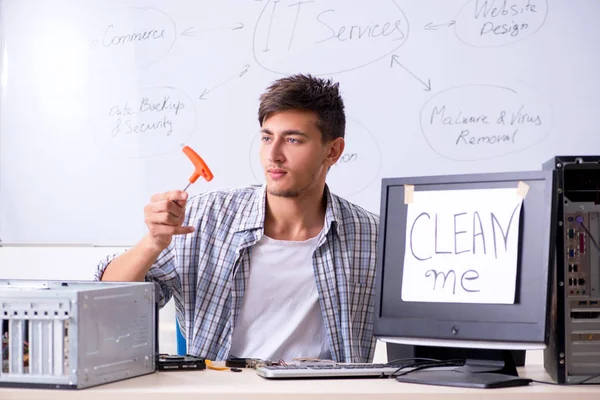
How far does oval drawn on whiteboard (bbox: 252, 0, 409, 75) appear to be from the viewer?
252 cm

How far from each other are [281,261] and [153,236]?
362mm

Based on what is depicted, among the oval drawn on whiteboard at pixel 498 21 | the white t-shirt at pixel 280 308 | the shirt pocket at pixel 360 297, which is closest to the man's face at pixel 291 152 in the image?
the white t-shirt at pixel 280 308

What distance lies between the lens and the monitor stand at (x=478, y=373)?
1.21 metres

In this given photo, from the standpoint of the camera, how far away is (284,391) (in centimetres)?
115

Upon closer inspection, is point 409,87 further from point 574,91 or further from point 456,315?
point 456,315

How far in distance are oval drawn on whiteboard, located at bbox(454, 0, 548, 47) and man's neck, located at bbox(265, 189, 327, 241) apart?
35.9 inches

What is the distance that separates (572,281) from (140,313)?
706mm

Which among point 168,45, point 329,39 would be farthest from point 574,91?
point 168,45

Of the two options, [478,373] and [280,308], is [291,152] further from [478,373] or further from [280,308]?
[478,373]


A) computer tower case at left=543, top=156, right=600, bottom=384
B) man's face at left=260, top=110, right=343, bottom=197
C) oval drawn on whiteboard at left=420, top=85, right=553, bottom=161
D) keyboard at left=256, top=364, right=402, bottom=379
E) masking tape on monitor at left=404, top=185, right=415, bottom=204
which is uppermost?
oval drawn on whiteboard at left=420, top=85, right=553, bottom=161

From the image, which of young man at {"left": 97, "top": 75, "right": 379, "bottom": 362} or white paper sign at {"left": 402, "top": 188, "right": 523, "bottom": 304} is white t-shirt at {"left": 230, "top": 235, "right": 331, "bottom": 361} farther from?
white paper sign at {"left": 402, "top": 188, "right": 523, "bottom": 304}

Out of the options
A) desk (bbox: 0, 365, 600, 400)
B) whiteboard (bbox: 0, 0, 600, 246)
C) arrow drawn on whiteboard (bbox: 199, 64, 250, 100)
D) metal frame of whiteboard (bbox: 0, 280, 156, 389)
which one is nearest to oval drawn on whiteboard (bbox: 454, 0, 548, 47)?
whiteboard (bbox: 0, 0, 600, 246)

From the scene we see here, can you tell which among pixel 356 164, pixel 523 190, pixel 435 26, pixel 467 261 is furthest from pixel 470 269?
pixel 435 26

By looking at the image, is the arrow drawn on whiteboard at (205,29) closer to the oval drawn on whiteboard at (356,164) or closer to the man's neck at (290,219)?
the oval drawn on whiteboard at (356,164)
